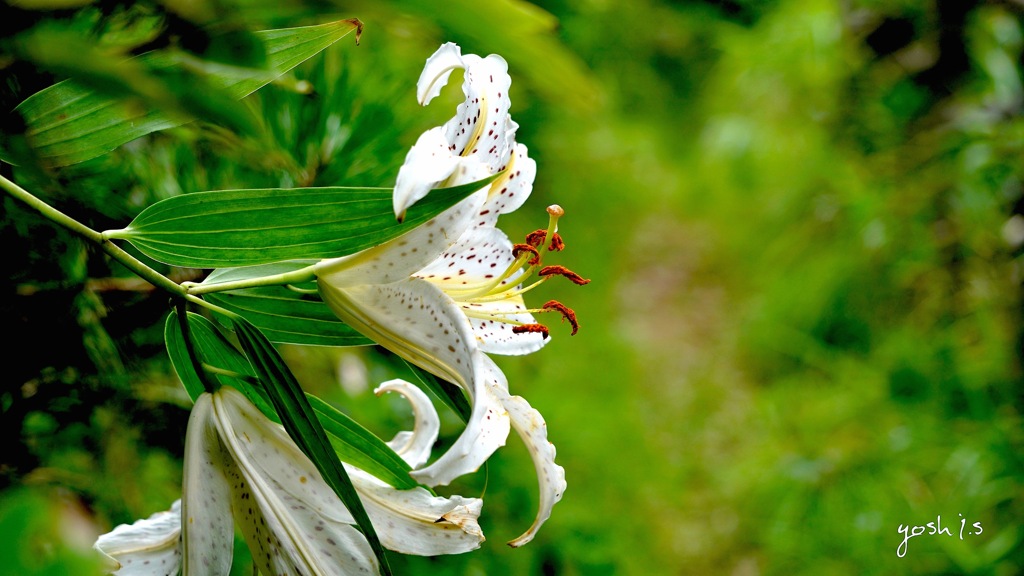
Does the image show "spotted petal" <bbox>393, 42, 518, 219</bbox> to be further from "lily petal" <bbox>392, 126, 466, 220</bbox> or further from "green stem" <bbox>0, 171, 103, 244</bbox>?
"green stem" <bbox>0, 171, 103, 244</bbox>

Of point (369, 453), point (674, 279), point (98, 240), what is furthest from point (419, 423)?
point (674, 279)

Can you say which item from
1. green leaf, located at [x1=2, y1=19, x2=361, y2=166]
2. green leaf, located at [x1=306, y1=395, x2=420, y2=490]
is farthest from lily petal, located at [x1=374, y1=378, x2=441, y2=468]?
green leaf, located at [x1=2, y1=19, x2=361, y2=166]

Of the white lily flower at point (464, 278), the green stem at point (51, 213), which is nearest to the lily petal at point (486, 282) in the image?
the white lily flower at point (464, 278)

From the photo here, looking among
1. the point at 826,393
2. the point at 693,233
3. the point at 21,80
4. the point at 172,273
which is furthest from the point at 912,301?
the point at 21,80

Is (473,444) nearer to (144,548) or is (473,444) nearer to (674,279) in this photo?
(144,548)

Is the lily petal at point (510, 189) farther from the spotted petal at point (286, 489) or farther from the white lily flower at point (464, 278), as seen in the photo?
the spotted petal at point (286, 489)
